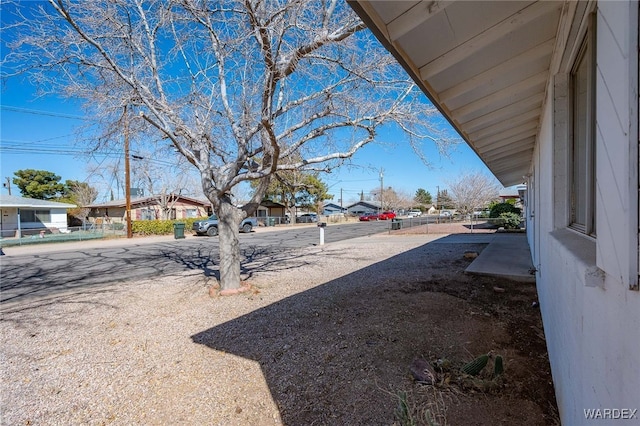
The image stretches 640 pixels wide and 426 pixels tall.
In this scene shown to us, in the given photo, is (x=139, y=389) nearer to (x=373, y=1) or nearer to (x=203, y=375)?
(x=203, y=375)

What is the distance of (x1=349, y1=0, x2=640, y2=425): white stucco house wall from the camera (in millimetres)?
945

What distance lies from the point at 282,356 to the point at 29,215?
33.1 metres

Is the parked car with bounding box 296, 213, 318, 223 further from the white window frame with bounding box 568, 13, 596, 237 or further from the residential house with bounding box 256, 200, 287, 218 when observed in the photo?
the white window frame with bounding box 568, 13, 596, 237

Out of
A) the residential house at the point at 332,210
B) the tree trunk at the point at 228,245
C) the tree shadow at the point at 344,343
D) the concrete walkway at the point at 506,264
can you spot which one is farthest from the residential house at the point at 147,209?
the residential house at the point at 332,210

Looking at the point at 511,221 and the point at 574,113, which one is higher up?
the point at 574,113

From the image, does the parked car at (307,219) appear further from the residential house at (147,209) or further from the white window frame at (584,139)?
the white window frame at (584,139)

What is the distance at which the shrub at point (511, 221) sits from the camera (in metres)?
18.0

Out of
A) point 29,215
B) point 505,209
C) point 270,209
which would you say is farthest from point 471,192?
point 29,215

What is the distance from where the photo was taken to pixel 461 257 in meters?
9.74

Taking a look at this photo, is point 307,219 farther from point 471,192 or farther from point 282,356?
point 282,356

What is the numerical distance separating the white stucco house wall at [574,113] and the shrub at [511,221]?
15897 millimetres

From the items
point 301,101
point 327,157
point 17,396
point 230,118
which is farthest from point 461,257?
point 17,396

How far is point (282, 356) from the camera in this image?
11.8 ft

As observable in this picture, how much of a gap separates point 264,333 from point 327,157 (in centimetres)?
353
